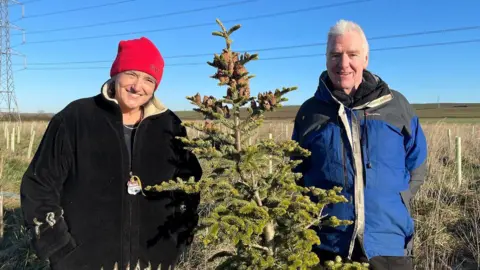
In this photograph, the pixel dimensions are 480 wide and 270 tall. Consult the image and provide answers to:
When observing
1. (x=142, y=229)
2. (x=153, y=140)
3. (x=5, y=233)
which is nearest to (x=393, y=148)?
(x=153, y=140)

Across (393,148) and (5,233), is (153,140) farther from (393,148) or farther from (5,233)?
(5,233)

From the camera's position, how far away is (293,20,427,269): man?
8.25ft

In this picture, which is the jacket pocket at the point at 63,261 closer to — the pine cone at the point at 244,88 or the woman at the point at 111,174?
the woman at the point at 111,174

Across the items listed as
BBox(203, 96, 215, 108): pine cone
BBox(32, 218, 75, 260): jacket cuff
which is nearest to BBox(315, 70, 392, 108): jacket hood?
BBox(203, 96, 215, 108): pine cone

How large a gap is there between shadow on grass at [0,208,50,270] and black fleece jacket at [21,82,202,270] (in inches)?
122

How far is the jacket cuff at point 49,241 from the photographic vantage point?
8.34ft

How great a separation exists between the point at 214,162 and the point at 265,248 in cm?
58

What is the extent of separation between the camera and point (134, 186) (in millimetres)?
2701

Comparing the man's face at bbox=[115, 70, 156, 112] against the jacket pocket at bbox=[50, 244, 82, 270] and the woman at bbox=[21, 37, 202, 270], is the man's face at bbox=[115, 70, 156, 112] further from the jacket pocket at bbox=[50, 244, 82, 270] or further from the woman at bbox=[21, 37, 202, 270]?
the jacket pocket at bbox=[50, 244, 82, 270]

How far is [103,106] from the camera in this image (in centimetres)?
274

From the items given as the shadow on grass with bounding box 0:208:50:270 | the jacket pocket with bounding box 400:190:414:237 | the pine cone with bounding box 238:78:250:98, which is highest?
the pine cone with bounding box 238:78:250:98

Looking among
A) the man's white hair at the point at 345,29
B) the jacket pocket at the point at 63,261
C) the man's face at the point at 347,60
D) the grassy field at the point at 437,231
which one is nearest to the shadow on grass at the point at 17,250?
the grassy field at the point at 437,231

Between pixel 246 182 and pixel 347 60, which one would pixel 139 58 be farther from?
pixel 347 60

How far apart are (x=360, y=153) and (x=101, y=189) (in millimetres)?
1762
